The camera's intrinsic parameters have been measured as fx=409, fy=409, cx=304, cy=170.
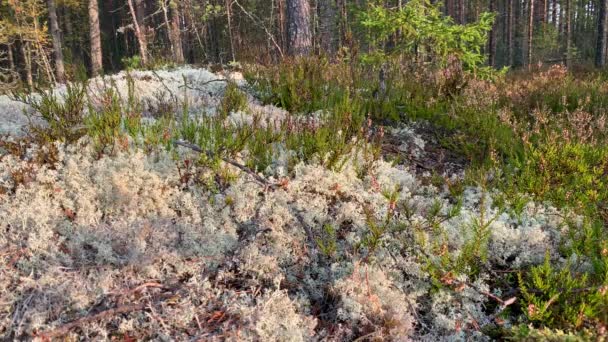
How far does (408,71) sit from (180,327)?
5.30m

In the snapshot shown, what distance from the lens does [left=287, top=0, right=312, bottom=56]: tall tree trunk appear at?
7.63m

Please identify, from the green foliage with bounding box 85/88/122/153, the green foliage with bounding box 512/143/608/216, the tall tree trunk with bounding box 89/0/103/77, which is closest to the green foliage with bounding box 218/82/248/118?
the green foliage with bounding box 85/88/122/153

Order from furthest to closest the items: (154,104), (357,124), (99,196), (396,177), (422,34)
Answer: (422,34), (154,104), (357,124), (396,177), (99,196)

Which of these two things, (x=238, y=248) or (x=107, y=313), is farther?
(x=238, y=248)

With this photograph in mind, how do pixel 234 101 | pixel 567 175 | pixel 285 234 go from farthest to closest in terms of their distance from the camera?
pixel 234 101, pixel 567 175, pixel 285 234

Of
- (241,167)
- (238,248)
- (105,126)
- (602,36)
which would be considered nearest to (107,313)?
(238,248)

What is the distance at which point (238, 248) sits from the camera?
2768 millimetres

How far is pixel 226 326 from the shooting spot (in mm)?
2275

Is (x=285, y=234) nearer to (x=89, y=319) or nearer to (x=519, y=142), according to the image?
(x=89, y=319)

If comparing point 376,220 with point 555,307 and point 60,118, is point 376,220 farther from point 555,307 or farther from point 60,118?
point 60,118

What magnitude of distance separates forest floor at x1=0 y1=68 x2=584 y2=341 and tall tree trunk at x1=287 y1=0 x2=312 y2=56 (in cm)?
456

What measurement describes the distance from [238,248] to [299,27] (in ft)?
19.3

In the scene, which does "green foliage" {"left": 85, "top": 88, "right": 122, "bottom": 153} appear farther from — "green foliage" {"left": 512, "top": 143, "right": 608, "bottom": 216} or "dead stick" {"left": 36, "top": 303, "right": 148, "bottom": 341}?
"green foliage" {"left": 512, "top": 143, "right": 608, "bottom": 216}

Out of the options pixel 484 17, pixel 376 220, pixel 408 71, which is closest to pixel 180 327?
pixel 376 220
